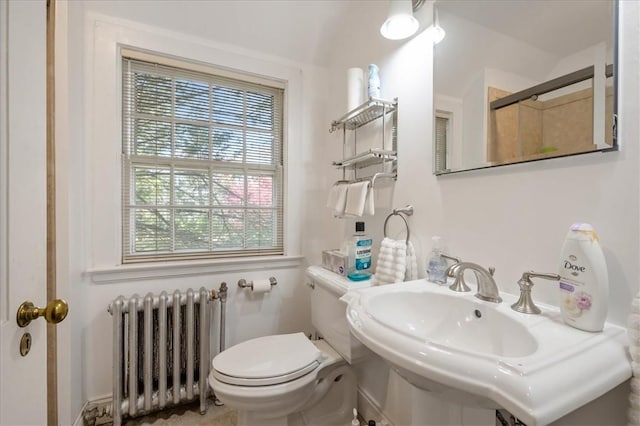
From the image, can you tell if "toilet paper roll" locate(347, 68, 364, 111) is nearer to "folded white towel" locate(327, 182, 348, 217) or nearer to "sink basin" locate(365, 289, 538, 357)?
"folded white towel" locate(327, 182, 348, 217)

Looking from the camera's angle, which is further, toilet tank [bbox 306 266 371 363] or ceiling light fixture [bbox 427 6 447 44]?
toilet tank [bbox 306 266 371 363]

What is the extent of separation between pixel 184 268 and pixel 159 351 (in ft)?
1.41

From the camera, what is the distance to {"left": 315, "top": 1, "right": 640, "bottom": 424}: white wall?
0.59 m

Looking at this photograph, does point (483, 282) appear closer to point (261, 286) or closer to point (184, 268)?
point (261, 286)

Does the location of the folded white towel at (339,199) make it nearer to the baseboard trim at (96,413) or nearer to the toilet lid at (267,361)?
the toilet lid at (267,361)

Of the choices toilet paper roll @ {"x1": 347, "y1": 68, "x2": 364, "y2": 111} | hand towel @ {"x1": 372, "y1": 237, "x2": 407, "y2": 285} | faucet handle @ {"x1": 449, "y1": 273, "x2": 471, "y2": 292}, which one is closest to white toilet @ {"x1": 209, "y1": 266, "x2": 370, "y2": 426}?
hand towel @ {"x1": 372, "y1": 237, "x2": 407, "y2": 285}

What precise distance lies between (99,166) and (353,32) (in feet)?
5.28

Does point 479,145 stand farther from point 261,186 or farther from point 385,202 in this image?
point 261,186

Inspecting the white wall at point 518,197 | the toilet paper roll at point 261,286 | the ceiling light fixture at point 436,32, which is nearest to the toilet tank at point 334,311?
the white wall at point 518,197

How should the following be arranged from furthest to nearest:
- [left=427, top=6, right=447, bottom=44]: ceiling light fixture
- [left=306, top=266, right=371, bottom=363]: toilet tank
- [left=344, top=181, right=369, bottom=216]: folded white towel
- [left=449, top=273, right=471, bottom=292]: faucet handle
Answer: [left=344, top=181, right=369, bottom=216]: folded white towel, [left=306, top=266, right=371, bottom=363]: toilet tank, [left=427, top=6, right=447, bottom=44]: ceiling light fixture, [left=449, top=273, right=471, bottom=292]: faucet handle

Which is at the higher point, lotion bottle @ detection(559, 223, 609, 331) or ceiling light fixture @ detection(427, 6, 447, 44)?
ceiling light fixture @ detection(427, 6, 447, 44)

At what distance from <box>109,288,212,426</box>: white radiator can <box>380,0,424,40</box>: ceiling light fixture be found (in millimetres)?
1585

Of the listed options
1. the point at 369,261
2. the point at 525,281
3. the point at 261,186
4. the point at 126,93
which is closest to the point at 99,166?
the point at 126,93

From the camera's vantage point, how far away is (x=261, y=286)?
65.1 inches
